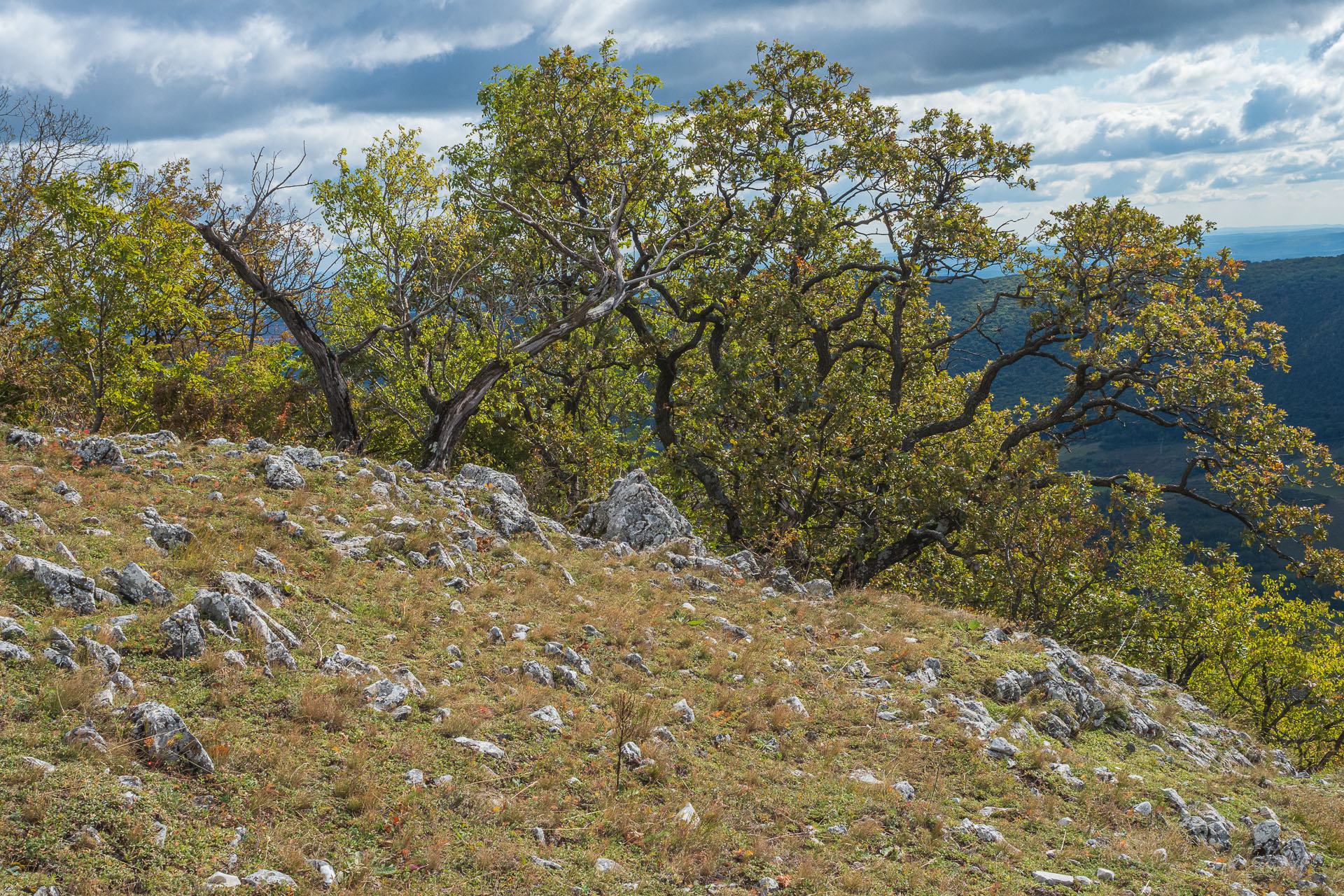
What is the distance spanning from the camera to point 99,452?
1270 centimetres

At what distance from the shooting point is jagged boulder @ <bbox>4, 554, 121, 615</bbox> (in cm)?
800

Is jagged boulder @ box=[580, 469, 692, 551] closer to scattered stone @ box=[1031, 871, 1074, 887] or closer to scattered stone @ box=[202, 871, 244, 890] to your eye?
scattered stone @ box=[1031, 871, 1074, 887]

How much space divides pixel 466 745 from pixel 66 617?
4.31 meters

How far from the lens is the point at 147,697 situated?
276 inches

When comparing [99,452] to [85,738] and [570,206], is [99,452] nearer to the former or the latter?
[85,738]

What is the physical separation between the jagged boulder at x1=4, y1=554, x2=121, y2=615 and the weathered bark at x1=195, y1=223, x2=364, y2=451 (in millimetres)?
11356

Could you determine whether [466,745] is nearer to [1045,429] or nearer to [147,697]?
[147,697]

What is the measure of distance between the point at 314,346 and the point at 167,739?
48.2ft

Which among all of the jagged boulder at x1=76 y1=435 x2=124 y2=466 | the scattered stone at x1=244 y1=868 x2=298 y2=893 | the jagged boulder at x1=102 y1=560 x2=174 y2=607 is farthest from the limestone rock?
the jagged boulder at x1=76 y1=435 x2=124 y2=466

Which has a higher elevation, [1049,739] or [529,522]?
[529,522]

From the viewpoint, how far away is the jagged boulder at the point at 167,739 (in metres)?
6.35

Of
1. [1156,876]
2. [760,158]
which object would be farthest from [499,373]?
[1156,876]

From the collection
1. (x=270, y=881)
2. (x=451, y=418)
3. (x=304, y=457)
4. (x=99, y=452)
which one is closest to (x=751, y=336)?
(x=451, y=418)

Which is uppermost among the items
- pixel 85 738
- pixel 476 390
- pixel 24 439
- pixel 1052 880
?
pixel 476 390
